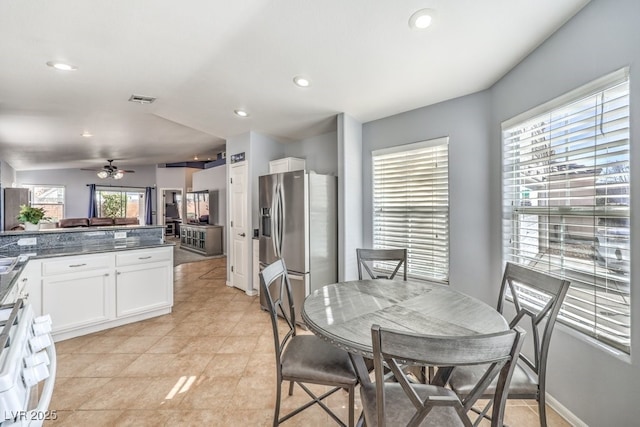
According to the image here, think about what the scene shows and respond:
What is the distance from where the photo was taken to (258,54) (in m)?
2.27

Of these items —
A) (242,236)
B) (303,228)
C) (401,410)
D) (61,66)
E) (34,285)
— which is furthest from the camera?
(242,236)

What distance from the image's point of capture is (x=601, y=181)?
155 cm

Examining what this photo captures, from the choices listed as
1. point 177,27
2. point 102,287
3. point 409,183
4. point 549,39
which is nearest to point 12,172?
point 102,287

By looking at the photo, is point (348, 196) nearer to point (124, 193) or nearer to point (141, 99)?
point (141, 99)

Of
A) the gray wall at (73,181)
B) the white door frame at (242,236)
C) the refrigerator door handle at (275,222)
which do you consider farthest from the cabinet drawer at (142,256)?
the gray wall at (73,181)

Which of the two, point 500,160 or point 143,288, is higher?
point 500,160

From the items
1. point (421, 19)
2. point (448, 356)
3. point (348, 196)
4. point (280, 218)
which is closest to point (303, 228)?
point (280, 218)

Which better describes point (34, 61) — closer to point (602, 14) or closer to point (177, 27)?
point (177, 27)

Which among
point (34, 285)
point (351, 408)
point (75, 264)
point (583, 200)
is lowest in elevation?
Answer: point (351, 408)

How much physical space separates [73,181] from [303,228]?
1029 cm

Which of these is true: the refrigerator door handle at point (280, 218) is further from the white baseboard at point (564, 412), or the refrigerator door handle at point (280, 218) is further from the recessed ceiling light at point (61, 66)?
the white baseboard at point (564, 412)

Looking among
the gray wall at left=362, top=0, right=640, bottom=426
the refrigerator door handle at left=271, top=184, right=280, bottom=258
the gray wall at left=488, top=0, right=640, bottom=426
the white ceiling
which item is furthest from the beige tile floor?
the white ceiling

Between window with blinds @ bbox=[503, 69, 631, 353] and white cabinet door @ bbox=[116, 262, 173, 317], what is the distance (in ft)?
12.3

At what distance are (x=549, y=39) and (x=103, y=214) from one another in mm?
12196
